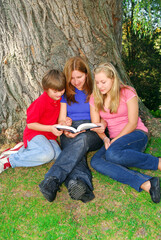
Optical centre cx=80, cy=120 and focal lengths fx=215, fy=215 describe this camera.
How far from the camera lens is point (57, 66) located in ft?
11.8

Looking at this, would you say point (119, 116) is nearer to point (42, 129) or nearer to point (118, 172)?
point (118, 172)

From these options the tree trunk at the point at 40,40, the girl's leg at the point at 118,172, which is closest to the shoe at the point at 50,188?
the girl's leg at the point at 118,172

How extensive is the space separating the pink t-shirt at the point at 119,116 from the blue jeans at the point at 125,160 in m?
0.22

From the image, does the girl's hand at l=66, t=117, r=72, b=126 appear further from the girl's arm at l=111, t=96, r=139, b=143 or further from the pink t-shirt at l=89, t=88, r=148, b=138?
the girl's arm at l=111, t=96, r=139, b=143

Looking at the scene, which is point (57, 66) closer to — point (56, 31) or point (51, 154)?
point (56, 31)

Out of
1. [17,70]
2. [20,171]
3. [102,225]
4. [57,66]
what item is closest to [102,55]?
[57,66]

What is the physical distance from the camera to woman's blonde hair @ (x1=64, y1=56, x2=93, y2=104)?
300 cm

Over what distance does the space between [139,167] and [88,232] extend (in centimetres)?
111

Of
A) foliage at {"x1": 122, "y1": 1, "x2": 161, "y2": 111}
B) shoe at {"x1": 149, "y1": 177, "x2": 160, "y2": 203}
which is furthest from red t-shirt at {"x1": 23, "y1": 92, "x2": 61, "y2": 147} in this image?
foliage at {"x1": 122, "y1": 1, "x2": 161, "y2": 111}

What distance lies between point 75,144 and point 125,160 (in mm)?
658

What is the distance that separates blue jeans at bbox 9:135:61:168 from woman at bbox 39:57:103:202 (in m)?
0.22

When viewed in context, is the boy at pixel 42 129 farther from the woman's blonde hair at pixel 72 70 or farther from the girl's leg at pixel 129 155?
the girl's leg at pixel 129 155

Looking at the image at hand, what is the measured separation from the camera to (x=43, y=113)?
10.5 feet

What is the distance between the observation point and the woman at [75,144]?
7.83ft
